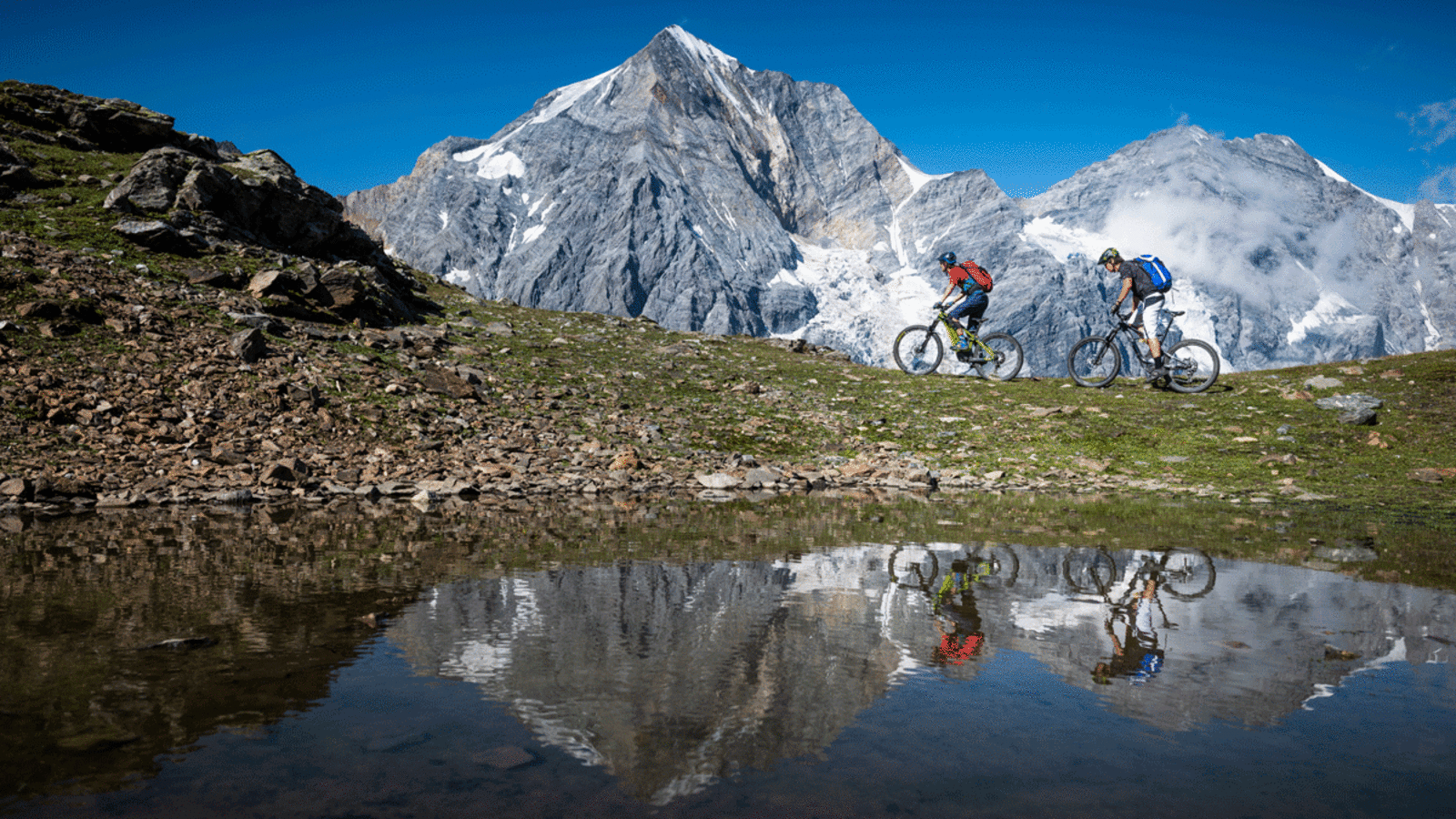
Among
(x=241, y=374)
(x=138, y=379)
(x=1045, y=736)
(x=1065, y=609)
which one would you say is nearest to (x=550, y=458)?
(x=241, y=374)

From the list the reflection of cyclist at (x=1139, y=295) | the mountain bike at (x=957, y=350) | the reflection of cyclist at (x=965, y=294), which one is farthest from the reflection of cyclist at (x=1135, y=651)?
the reflection of cyclist at (x=965, y=294)

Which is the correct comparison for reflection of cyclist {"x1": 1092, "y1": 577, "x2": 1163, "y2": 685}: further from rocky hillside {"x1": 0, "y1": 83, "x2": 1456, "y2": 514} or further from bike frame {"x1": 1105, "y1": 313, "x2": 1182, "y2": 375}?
bike frame {"x1": 1105, "y1": 313, "x2": 1182, "y2": 375}

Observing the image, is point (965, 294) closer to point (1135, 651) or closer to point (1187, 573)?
point (1187, 573)

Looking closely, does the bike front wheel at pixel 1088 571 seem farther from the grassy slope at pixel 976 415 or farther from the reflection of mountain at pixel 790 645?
the grassy slope at pixel 976 415

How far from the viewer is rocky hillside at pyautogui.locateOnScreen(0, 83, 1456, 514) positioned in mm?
14031

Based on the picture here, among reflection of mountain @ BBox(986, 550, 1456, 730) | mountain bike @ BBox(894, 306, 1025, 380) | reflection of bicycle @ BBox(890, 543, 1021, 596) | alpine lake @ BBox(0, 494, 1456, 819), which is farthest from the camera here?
mountain bike @ BBox(894, 306, 1025, 380)

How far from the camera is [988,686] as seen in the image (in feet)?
15.5

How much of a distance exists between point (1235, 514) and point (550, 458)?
1374 cm

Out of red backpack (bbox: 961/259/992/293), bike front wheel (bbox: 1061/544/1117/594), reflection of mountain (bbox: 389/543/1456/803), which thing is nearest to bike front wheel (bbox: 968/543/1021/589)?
reflection of mountain (bbox: 389/543/1456/803)

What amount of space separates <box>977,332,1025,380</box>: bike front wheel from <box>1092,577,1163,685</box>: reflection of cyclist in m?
20.3

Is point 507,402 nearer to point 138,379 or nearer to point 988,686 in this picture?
point 138,379

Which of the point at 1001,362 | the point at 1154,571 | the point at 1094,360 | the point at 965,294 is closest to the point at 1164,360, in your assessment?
the point at 1094,360

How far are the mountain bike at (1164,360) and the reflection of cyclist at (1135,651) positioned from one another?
59.6 feet

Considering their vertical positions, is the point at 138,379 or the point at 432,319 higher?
the point at 432,319
